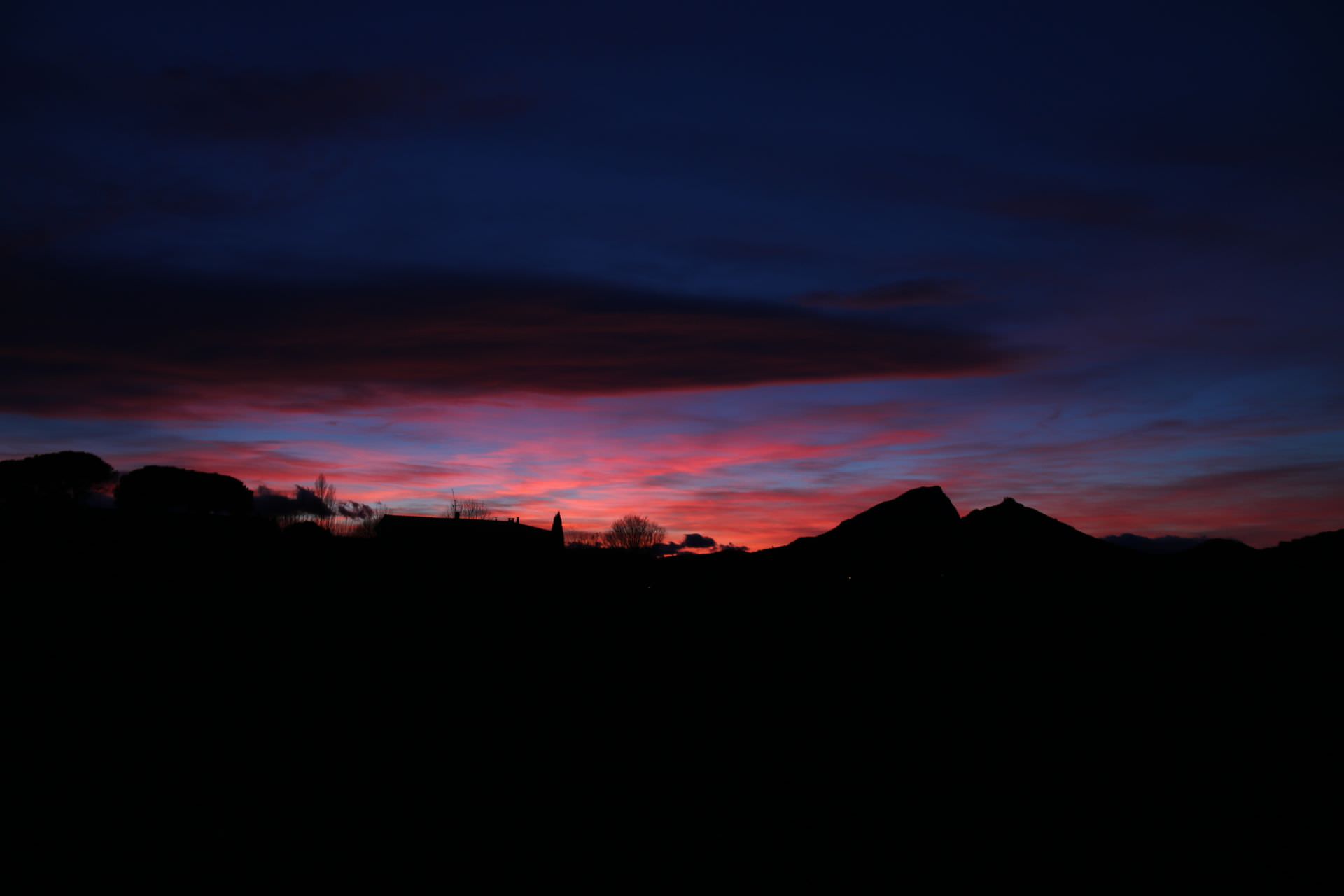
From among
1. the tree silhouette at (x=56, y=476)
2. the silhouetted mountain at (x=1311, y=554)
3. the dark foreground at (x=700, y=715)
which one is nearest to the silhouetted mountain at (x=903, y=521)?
the dark foreground at (x=700, y=715)

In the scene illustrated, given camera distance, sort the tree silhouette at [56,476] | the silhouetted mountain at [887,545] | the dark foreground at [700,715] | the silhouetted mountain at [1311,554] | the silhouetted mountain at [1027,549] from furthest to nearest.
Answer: the tree silhouette at [56,476]
the silhouetted mountain at [887,545]
the silhouetted mountain at [1027,549]
the silhouetted mountain at [1311,554]
the dark foreground at [700,715]

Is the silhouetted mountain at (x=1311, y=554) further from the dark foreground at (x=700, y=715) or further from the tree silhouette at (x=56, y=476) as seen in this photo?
the tree silhouette at (x=56, y=476)

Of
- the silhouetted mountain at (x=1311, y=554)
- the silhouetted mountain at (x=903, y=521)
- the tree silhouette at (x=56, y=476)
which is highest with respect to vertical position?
the tree silhouette at (x=56, y=476)

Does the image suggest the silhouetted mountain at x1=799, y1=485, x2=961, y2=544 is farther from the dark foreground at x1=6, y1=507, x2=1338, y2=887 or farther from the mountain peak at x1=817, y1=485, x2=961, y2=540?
the dark foreground at x1=6, y1=507, x2=1338, y2=887

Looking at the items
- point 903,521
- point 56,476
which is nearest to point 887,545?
point 903,521

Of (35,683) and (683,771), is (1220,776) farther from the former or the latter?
(35,683)

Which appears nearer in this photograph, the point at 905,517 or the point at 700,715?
the point at 700,715

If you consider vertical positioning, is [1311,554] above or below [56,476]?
below

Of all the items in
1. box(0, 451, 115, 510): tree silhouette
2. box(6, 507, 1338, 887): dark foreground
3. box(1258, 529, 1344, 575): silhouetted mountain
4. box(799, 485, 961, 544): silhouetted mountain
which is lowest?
box(6, 507, 1338, 887): dark foreground

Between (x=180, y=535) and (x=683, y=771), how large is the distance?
24104mm

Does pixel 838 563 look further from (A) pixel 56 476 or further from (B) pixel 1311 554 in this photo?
(A) pixel 56 476

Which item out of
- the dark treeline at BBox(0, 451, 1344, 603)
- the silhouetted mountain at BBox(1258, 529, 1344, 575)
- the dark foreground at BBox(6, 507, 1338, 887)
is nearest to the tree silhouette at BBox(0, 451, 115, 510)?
the dark treeline at BBox(0, 451, 1344, 603)

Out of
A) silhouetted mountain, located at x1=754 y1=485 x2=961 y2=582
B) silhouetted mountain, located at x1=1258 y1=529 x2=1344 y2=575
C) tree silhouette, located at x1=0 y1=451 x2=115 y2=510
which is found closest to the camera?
silhouetted mountain, located at x1=1258 y1=529 x2=1344 y2=575

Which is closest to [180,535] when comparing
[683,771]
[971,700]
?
[683,771]
